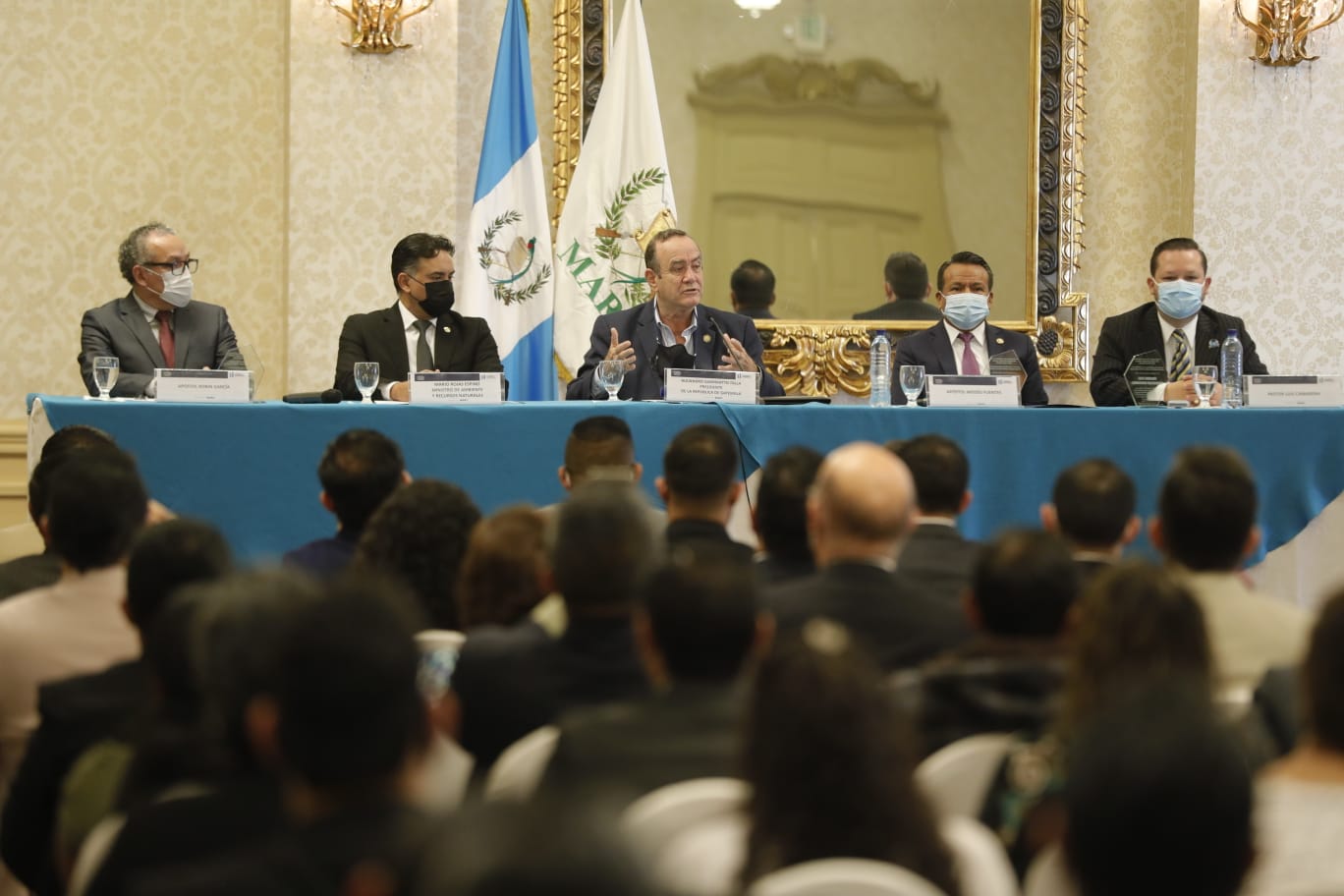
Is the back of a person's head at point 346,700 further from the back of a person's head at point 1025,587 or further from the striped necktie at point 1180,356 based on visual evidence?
the striped necktie at point 1180,356

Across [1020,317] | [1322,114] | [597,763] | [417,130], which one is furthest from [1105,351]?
[597,763]

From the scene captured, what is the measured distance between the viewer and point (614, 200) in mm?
6387

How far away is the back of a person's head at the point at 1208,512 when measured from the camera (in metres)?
2.60

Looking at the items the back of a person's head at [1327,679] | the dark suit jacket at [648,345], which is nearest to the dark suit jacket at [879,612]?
the back of a person's head at [1327,679]

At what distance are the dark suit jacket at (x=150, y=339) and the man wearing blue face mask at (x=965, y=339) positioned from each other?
2.37m

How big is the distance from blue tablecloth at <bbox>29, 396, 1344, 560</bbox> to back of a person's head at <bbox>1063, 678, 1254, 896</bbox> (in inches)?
133

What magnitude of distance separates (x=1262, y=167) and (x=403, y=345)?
3523 mm

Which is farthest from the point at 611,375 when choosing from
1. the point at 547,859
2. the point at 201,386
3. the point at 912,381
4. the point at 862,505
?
the point at 547,859

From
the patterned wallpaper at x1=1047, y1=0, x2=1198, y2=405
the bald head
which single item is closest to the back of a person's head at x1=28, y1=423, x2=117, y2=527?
the bald head

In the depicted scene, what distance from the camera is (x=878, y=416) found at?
4656 mm

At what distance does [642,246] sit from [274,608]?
15.8ft

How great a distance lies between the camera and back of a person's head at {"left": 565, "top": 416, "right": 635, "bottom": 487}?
3.95m

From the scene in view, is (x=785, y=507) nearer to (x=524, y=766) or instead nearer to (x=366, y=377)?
(x=524, y=766)

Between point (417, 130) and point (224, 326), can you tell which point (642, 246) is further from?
point (224, 326)
